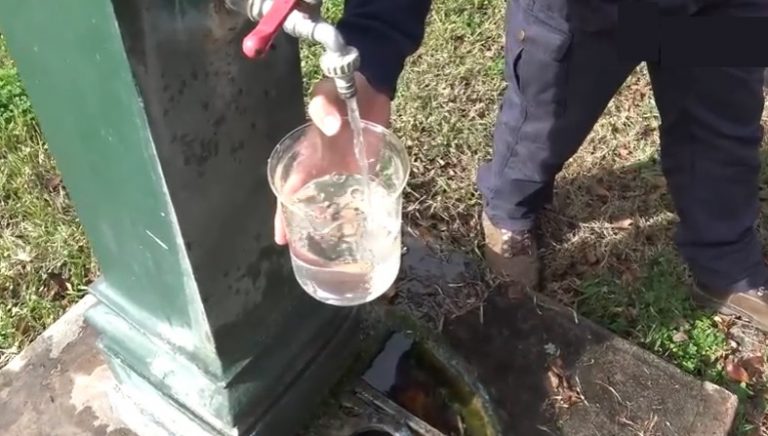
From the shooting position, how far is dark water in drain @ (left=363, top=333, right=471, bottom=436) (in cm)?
192

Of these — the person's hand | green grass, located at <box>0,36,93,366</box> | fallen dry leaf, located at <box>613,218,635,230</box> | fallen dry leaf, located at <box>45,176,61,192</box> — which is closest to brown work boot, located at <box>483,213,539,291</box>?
fallen dry leaf, located at <box>613,218,635,230</box>

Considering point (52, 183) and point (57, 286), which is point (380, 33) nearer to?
point (57, 286)

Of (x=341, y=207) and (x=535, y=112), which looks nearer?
(x=341, y=207)

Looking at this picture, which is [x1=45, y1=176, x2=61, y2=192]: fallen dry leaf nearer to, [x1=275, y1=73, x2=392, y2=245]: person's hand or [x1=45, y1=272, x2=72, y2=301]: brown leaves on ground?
[x1=45, y1=272, x2=72, y2=301]: brown leaves on ground

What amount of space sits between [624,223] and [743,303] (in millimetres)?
438

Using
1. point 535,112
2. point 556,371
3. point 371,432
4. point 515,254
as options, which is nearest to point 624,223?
point 515,254

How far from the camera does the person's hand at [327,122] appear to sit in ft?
4.24

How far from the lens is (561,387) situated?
2.06m

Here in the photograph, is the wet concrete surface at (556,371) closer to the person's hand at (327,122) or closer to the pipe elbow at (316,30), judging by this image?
the person's hand at (327,122)

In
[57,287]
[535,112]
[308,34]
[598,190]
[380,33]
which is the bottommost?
[57,287]

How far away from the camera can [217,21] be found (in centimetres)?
124

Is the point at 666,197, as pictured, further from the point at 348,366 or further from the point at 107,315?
the point at 107,315

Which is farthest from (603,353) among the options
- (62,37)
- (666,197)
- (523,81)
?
(62,37)

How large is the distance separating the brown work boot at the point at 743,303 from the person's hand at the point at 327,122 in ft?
4.25
